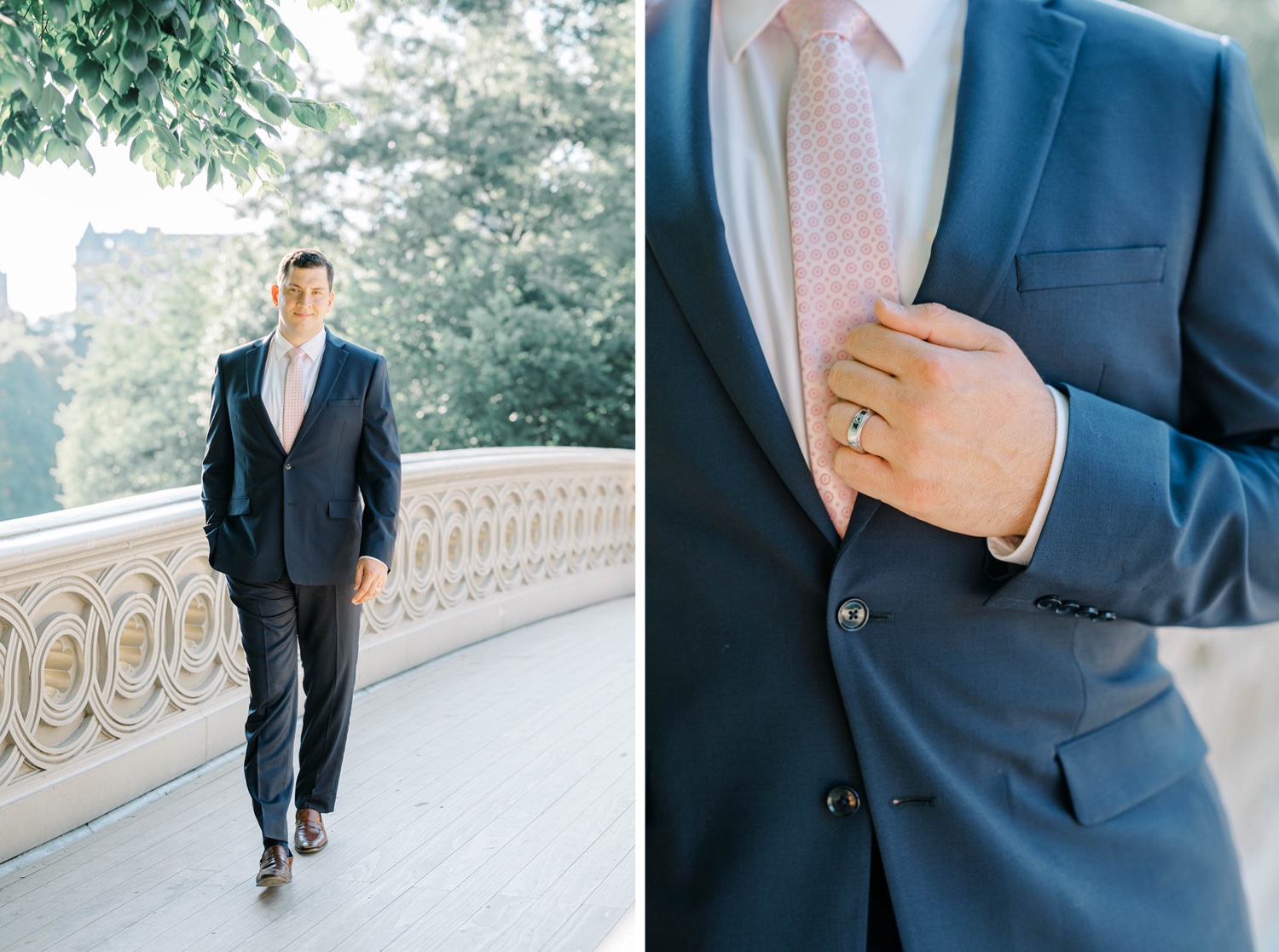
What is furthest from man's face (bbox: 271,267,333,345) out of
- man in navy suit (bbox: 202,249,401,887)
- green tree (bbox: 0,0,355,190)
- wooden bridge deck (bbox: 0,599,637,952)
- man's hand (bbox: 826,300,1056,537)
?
man's hand (bbox: 826,300,1056,537)

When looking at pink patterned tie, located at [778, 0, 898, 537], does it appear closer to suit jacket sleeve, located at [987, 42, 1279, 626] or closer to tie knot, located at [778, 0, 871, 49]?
tie knot, located at [778, 0, 871, 49]

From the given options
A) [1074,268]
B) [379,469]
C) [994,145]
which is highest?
[994,145]

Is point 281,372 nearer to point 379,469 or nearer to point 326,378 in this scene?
point 326,378

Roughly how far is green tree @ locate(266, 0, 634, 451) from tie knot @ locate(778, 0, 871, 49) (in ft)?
2.08

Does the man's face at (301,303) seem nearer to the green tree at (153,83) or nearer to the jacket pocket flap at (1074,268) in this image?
the green tree at (153,83)

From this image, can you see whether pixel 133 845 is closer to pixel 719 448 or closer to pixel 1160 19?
pixel 719 448

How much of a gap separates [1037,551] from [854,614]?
160 mm

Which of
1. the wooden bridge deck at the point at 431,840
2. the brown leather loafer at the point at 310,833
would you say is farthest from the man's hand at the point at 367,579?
the brown leather loafer at the point at 310,833

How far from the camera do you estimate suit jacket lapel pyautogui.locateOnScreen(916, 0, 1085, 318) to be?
2.69ft

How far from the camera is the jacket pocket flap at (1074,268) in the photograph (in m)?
0.83

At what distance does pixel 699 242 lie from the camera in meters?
0.88

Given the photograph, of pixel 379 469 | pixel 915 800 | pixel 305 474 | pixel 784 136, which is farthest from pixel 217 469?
pixel 915 800

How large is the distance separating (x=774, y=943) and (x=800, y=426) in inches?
18.8

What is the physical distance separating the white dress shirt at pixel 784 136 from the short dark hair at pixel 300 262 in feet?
1.78
